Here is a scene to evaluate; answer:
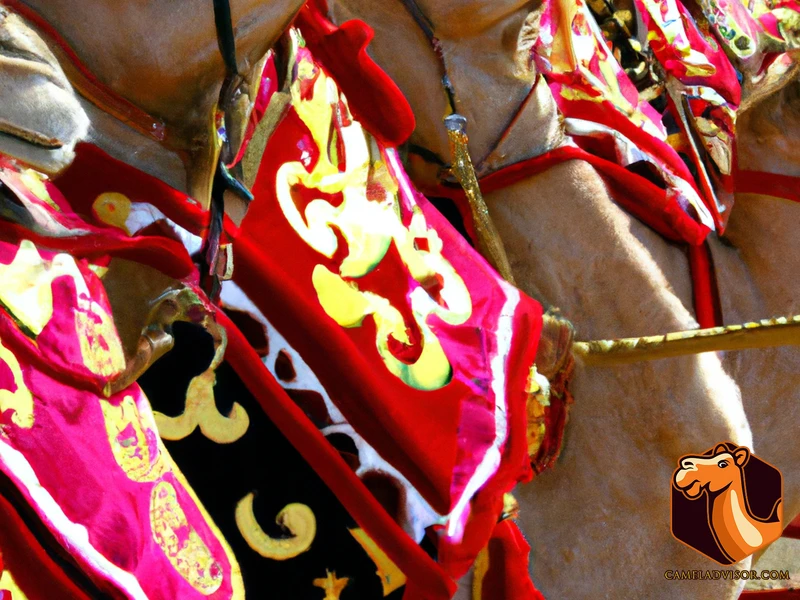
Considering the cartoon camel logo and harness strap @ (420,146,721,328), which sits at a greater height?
harness strap @ (420,146,721,328)

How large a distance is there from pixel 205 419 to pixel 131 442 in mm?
126

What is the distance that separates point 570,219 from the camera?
4.54 feet

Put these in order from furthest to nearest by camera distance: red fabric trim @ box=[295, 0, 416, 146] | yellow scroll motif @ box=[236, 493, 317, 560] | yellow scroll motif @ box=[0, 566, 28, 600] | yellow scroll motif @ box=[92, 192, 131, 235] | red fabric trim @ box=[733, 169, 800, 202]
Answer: red fabric trim @ box=[733, 169, 800, 202] → red fabric trim @ box=[295, 0, 416, 146] → yellow scroll motif @ box=[236, 493, 317, 560] → yellow scroll motif @ box=[92, 192, 131, 235] → yellow scroll motif @ box=[0, 566, 28, 600]

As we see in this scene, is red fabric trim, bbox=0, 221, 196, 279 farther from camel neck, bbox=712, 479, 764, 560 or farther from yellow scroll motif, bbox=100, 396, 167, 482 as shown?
camel neck, bbox=712, 479, 764, 560

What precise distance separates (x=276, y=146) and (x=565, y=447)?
0.61 m

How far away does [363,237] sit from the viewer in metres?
0.96

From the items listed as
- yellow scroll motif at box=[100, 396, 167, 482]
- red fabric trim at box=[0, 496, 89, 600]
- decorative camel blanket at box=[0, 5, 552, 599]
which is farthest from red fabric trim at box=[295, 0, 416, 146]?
red fabric trim at box=[0, 496, 89, 600]

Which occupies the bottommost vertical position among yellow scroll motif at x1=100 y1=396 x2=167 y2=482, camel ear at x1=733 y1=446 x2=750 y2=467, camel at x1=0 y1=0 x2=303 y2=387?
camel ear at x1=733 y1=446 x2=750 y2=467

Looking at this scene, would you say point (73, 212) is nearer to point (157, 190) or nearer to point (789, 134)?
point (157, 190)

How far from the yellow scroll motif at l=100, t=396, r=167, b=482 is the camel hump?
0.15 m

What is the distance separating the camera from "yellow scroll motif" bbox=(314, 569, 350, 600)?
33.6 inches

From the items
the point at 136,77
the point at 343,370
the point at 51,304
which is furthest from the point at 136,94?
the point at 343,370

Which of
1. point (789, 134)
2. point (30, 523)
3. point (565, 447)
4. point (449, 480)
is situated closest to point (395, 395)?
point (449, 480)

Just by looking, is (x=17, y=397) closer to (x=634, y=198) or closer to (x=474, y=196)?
(x=474, y=196)
